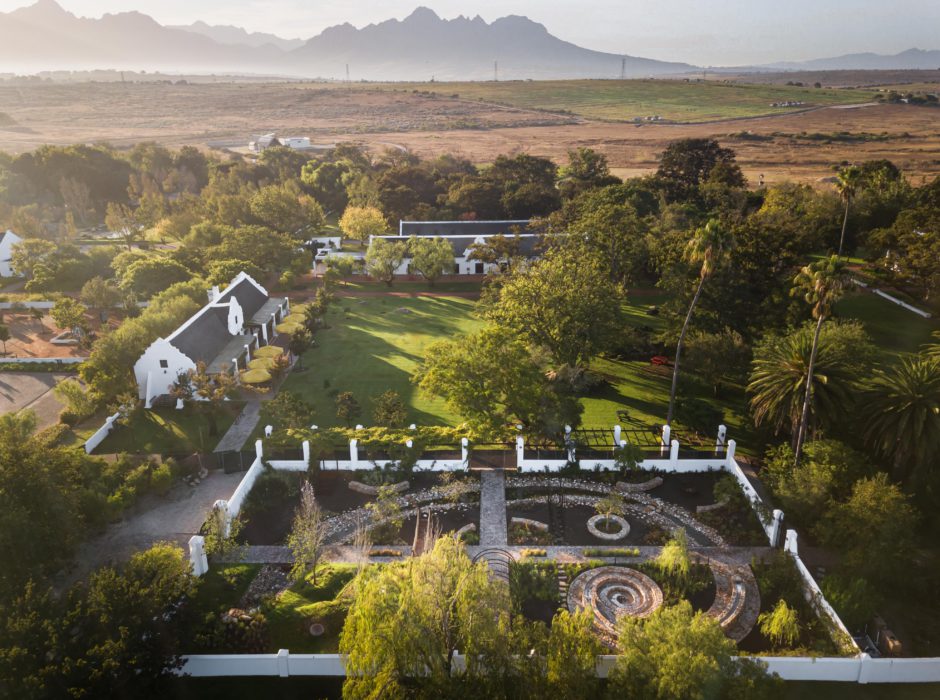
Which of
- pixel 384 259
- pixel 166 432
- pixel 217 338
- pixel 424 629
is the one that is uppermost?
pixel 384 259

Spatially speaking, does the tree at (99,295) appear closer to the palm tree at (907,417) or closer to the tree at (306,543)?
the tree at (306,543)

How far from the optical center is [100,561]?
89.6 feet

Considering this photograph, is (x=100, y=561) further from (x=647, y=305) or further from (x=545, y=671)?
(x=647, y=305)

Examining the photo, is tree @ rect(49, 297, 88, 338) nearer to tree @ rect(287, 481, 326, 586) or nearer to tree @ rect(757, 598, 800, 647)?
tree @ rect(287, 481, 326, 586)

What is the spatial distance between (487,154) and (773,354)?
148 metres

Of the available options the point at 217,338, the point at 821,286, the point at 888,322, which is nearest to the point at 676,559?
the point at 821,286

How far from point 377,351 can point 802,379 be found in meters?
32.1

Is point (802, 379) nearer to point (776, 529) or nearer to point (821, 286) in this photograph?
point (821, 286)

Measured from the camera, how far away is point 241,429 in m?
38.9

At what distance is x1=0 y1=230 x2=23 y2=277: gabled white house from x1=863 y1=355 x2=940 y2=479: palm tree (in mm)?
84971

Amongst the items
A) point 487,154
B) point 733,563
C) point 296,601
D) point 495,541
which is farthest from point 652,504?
point 487,154

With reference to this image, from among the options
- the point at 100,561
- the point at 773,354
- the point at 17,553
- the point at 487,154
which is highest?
the point at 487,154

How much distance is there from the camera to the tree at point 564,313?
3984cm

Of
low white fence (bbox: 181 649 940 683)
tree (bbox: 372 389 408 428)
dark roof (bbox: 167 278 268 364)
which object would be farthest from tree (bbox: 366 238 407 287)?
low white fence (bbox: 181 649 940 683)
